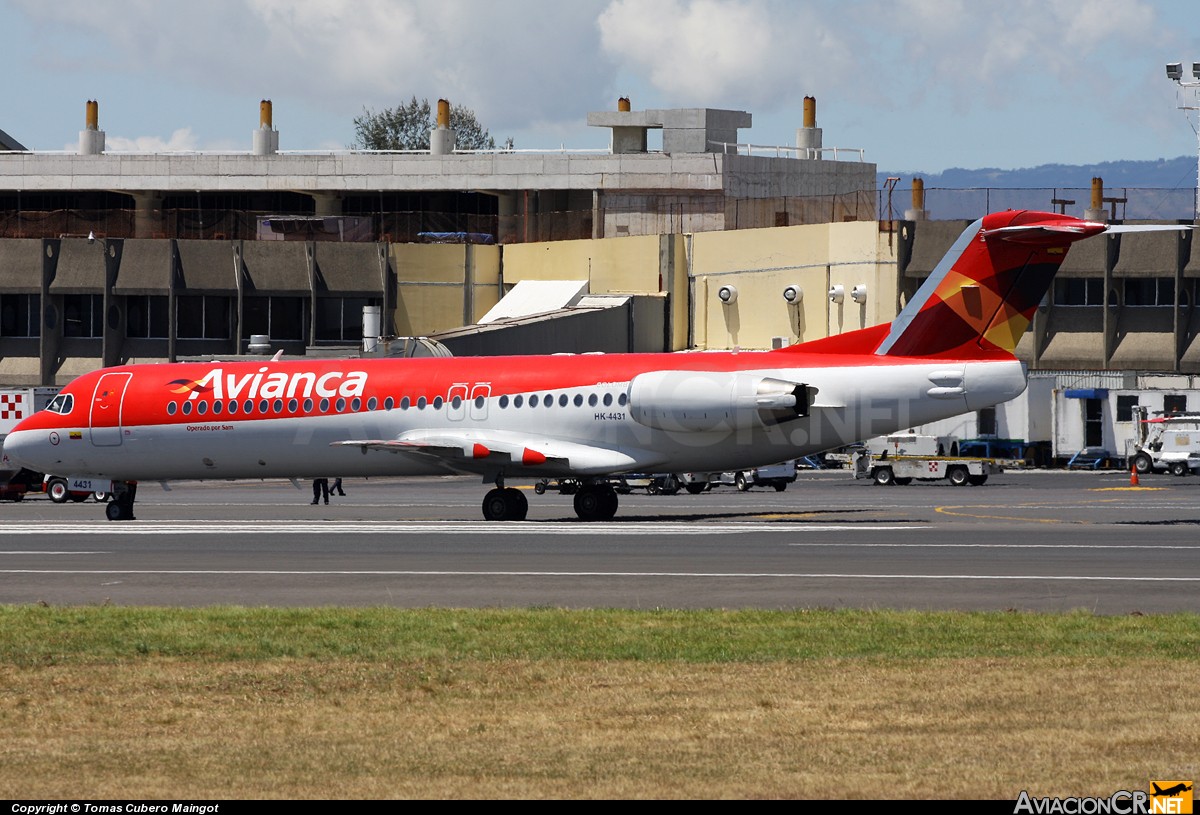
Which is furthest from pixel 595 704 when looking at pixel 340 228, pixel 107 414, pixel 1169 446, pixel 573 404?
pixel 340 228

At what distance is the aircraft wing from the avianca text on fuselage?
1.63 m

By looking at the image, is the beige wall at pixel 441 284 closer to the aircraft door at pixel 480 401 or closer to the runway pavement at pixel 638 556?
the runway pavement at pixel 638 556

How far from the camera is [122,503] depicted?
129 ft

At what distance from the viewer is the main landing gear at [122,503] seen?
38.9 meters

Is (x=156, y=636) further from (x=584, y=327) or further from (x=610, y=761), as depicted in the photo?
(x=584, y=327)

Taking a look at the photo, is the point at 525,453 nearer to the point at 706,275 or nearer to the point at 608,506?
the point at 608,506

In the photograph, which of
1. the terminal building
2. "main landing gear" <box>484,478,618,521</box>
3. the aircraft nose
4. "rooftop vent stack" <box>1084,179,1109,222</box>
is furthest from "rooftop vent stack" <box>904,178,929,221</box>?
the aircraft nose

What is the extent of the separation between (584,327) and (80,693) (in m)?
57.7

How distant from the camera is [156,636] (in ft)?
54.5

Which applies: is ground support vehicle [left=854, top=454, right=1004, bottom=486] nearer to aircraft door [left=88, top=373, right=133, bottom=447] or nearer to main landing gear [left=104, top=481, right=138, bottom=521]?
main landing gear [left=104, top=481, right=138, bottom=521]

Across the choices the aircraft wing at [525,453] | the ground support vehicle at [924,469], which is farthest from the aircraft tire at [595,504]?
the ground support vehicle at [924,469]

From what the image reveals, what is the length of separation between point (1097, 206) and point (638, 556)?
50.8 metres

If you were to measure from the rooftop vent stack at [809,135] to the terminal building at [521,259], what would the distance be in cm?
13

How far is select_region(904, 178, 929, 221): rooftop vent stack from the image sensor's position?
236 ft
